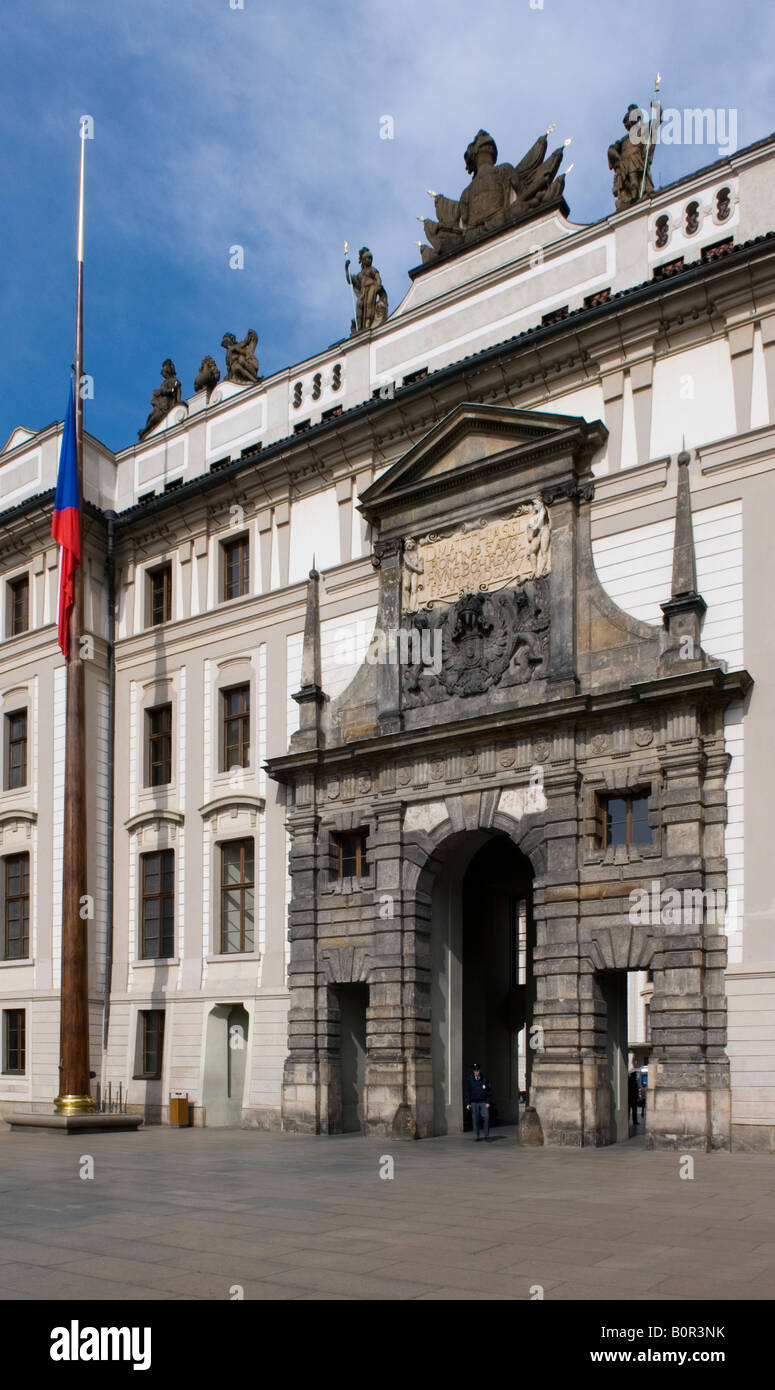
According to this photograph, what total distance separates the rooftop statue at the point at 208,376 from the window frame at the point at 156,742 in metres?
8.96

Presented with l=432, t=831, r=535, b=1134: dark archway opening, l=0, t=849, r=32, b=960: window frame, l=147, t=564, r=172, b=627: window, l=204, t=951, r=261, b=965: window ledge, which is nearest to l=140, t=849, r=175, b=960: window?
l=204, t=951, r=261, b=965: window ledge

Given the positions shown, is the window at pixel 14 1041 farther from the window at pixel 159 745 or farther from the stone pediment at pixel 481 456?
the stone pediment at pixel 481 456

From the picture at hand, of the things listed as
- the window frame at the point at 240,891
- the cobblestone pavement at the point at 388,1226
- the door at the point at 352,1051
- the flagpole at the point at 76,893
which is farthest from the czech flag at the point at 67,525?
the cobblestone pavement at the point at 388,1226

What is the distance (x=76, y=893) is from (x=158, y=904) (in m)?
4.89

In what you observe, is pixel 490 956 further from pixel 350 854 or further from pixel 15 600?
pixel 15 600

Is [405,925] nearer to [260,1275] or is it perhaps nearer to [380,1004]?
[380,1004]

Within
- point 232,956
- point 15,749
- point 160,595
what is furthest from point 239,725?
point 15,749

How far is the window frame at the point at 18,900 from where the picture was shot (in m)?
34.6

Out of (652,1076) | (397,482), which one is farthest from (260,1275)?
(397,482)

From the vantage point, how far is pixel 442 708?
2667 cm

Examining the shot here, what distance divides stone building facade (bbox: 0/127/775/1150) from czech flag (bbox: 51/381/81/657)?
3.63 meters

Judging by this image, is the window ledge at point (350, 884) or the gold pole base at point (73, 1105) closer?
the gold pole base at point (73, 1105)

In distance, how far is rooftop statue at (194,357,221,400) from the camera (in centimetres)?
3625

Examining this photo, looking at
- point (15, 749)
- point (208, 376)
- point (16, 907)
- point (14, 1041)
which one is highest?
point (208, 376)
